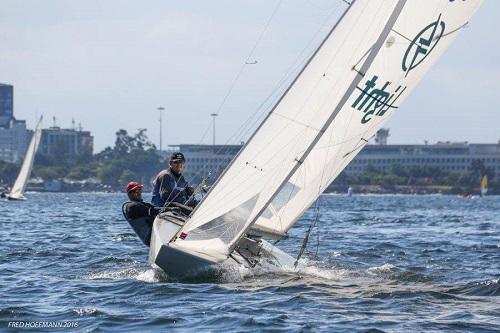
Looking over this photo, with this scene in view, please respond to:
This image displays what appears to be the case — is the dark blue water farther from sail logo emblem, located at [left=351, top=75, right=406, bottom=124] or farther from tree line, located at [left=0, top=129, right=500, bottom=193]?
tree line, located at [left=0, top=129, right=500, bottom=193]

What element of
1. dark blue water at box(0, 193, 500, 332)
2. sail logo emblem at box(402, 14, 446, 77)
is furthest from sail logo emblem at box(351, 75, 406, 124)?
dark blue water at box(0, 193, 500, 332)

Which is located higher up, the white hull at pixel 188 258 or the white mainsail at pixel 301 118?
the white mainsail at pixel 301 118

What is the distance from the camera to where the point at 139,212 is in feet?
57.6

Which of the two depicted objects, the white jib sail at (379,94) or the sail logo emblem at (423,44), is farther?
the sail logo emblem at (423,44)

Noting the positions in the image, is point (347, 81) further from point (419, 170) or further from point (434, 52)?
point (419, 170)

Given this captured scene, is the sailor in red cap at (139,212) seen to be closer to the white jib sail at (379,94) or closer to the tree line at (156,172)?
the white jib sail at (379,94)

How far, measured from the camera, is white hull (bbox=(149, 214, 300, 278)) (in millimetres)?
15453

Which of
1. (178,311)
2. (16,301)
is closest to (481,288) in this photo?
(178,311)

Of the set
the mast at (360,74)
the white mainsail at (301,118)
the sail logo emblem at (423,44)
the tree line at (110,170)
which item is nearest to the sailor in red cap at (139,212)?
the white mainsail at (301,118)

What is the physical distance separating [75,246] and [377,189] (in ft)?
508

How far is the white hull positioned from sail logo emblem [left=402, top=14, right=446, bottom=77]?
3.41m

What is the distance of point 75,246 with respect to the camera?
2322 cm

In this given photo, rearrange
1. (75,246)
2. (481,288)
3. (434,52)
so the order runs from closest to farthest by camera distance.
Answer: (481,288)
(434,52)
(75,246)

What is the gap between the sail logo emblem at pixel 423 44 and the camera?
1644cm
